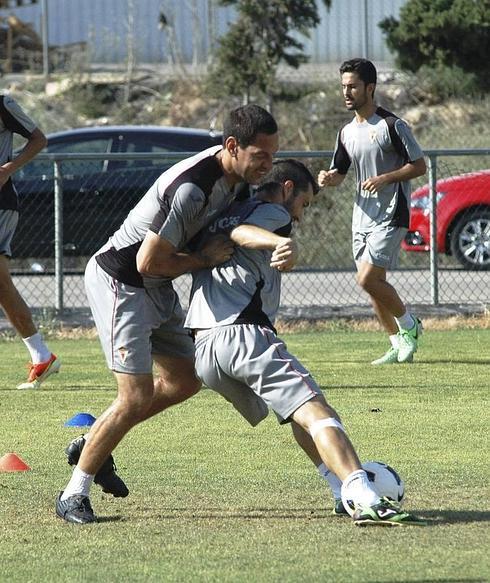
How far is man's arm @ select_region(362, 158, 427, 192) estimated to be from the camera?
35.2 feet

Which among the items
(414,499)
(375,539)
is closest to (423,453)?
(414,499)

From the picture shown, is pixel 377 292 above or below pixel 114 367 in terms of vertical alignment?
below

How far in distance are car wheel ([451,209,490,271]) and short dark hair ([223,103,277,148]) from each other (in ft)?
33.7

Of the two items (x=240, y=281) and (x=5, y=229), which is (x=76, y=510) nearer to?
(x=240, y=281)

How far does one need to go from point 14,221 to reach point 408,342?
10.4 feet

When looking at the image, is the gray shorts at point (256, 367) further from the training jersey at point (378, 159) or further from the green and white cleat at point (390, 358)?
the green and white cleat at point (390, 358)

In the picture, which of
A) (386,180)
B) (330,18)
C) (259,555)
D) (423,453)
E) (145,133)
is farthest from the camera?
(330,18)

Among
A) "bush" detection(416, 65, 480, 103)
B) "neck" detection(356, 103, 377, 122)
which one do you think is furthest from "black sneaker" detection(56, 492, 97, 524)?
"bush" detection(416, 65, 480, 103)

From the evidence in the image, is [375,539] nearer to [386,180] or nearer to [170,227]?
[170,227]

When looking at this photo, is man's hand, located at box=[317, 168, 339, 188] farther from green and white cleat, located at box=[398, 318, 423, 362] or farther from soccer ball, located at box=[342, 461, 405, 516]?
soccer ball, located at box=[342, 461, 405, 516]

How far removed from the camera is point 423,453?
25.1 ft

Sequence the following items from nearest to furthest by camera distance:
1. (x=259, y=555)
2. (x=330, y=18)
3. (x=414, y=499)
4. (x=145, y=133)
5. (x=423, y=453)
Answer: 1. (x=259, y=555)
2. (x=414, y=499)
3. (x=423, y=453)
4. (x=145, y=133)
5. (x=330, y=18)

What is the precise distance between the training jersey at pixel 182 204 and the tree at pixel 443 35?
734 inches

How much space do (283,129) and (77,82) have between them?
237 inches
